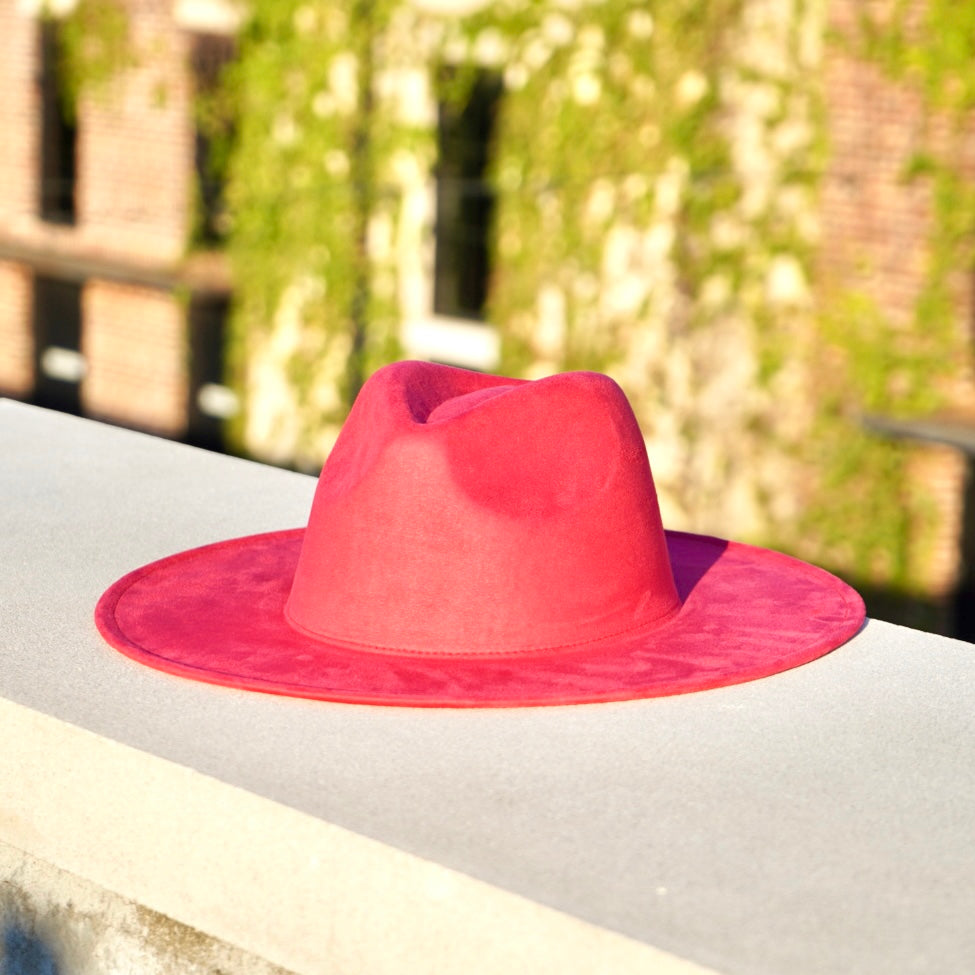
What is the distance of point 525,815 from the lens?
8.38 ft

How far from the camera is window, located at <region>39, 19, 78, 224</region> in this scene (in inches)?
502

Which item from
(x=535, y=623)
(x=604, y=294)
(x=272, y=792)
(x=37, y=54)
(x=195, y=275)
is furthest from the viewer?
(x=37, y=54)

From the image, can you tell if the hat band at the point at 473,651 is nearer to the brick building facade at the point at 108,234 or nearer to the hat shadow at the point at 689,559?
the hat shadow at the point at 689,559

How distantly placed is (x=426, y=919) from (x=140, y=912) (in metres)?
0.73

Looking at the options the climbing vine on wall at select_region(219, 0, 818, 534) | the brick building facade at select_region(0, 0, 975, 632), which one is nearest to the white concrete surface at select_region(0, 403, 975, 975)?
the climbing vine on wall at select_region(219, 0, 818, 534)

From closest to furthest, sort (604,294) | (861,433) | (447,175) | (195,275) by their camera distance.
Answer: (861,433) < (604,294) < (447,175) < (195,275)

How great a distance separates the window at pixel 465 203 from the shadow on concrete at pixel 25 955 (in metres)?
7.75

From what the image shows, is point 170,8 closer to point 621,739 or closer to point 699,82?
point 699,82

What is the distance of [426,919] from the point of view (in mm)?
2383

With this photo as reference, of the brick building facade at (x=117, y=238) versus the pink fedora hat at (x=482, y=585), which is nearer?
the pink fedora hat at (x=482, y=585)

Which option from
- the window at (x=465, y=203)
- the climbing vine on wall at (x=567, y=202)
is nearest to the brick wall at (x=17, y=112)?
the climbing vine on wall at (x=567, y=202)

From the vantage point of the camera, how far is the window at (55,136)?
12758 mm

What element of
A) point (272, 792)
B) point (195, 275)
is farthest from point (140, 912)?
point (195, 275)

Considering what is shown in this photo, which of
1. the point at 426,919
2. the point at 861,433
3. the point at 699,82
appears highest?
the point at 699,82
